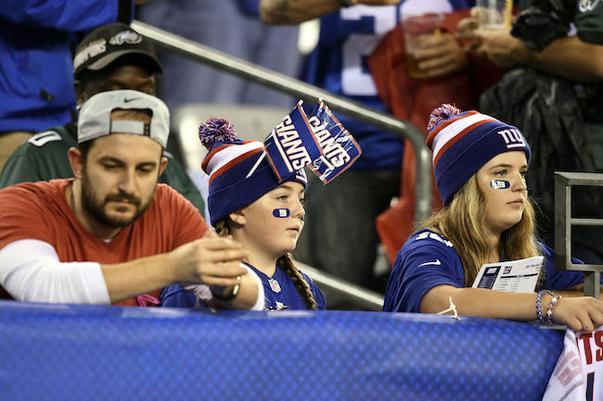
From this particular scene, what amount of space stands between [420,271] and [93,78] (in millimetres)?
1426

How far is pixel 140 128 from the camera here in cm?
331

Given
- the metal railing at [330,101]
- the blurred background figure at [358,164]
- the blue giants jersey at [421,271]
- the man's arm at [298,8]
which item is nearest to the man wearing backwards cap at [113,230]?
the blue giants jersey at [421,271]

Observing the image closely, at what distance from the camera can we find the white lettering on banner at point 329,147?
3.45 metres

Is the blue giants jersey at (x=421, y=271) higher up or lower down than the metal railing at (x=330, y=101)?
lower down

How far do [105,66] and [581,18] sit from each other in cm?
166

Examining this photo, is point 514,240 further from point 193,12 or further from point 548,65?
point 193,12

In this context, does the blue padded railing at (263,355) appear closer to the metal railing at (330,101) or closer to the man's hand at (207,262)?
the man's hand at (207,262)

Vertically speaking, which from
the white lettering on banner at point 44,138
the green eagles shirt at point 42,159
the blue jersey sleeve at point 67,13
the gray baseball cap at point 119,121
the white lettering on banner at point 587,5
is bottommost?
the green eagles shirt at point 42,159

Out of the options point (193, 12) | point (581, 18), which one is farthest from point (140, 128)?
point (193, 12)

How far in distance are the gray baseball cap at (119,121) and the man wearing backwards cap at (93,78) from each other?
0.96 metres

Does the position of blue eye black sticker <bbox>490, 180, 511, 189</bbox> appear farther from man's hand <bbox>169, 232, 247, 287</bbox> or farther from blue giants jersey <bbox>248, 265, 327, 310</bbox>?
man's hand <bbox>169, 232, 247, 287</bbox>

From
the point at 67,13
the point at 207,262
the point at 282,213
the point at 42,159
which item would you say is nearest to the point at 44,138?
the point at 42,159

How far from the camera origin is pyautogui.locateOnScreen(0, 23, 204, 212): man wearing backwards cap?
430 centimetres

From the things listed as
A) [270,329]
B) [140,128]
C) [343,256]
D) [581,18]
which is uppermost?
[581,18]
